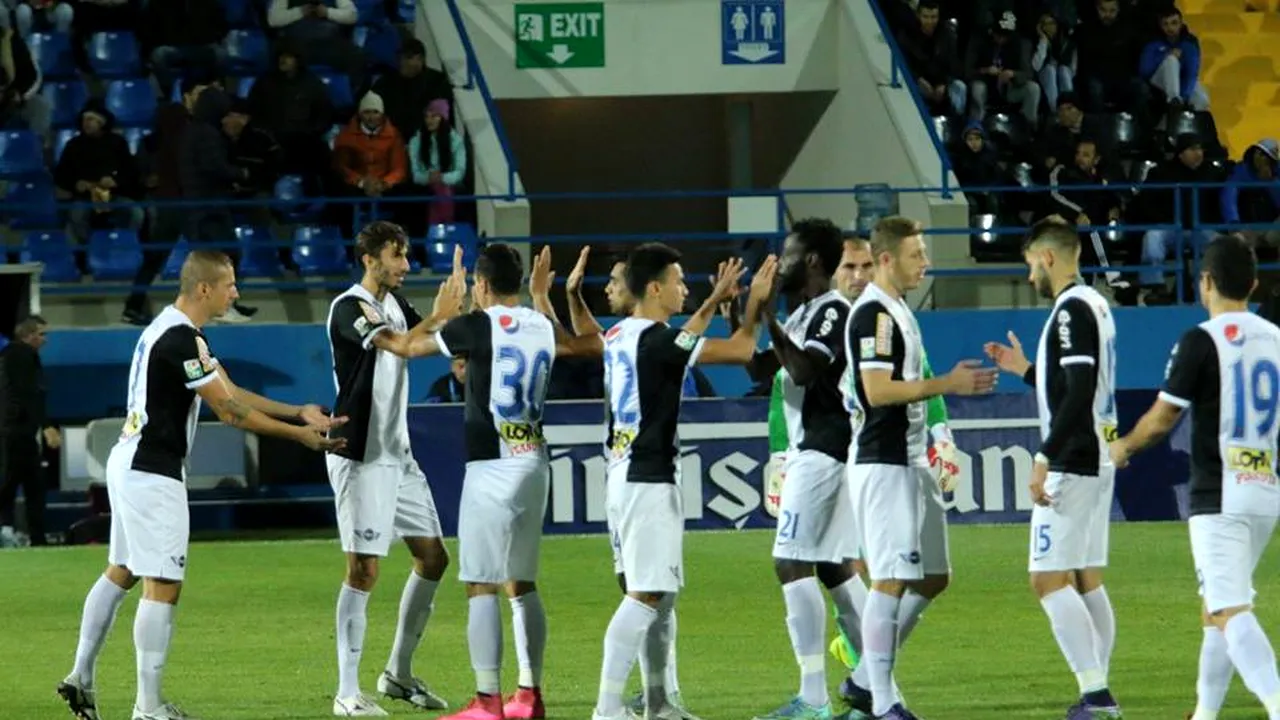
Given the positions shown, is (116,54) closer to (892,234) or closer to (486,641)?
(486,641)

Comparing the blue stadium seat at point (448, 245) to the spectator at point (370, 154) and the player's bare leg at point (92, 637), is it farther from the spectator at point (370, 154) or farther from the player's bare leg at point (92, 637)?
the player's bare leg at point (92, 637)

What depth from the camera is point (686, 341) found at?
9.60 metres

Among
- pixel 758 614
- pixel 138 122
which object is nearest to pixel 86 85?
pixel 138 122

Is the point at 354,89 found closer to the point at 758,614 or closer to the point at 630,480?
the point at 758,614

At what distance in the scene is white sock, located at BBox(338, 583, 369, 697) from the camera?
34.3 ft

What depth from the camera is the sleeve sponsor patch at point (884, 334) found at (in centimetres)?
944

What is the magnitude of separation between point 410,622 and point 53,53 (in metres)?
14.7

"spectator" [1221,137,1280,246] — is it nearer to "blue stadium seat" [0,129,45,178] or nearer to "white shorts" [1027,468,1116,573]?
"blue stadium seat" [0,129,45,178]

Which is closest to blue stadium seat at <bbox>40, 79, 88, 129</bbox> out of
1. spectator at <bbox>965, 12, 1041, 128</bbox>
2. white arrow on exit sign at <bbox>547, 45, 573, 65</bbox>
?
white arrow on exit sign at <bbox>547, 45, 573, 65</bbox>

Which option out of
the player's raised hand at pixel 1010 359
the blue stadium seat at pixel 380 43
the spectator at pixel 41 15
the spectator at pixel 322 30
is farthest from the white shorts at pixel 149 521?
the spectator at pixel 41 15

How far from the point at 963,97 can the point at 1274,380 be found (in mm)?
16388

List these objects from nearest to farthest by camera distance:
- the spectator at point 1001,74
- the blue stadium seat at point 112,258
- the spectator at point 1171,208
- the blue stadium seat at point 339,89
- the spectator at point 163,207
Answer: the spectator at point 163,207 → the blue stadium seat at point 112,258 → the spectator at point 1171,208 → the blue stadium seat at point 339,89 → the spectator at point 1001,74

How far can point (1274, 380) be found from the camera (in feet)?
29.5

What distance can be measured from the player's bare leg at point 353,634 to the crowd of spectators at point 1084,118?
43.8ft
